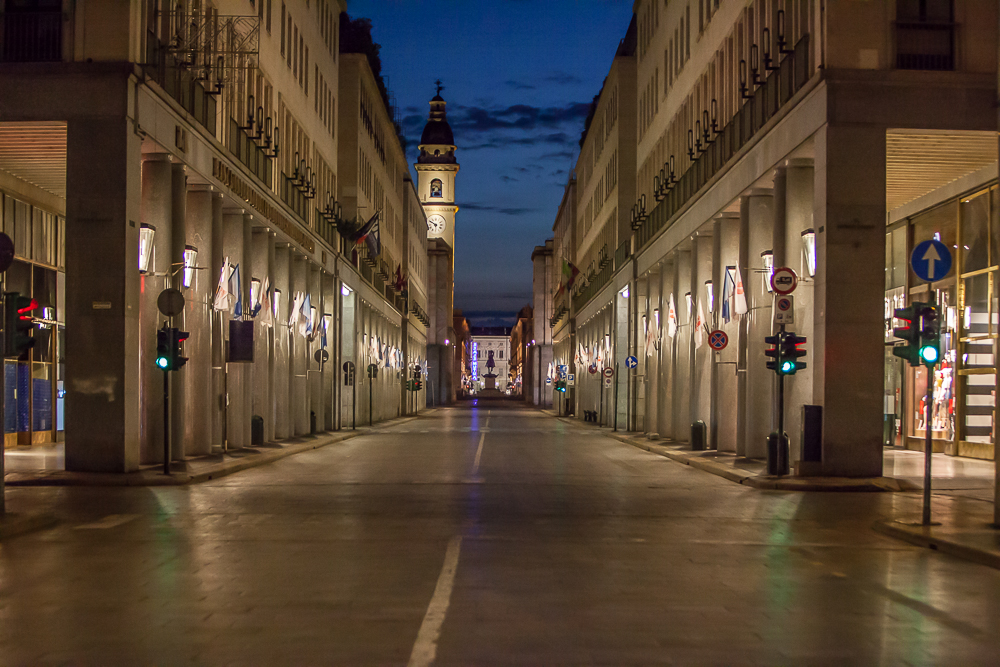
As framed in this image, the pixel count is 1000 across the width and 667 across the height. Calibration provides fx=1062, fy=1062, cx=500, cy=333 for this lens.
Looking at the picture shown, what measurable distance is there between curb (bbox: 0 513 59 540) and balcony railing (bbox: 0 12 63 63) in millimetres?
11327

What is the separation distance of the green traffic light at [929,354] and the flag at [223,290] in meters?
19.3

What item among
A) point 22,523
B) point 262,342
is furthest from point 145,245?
point 262,342

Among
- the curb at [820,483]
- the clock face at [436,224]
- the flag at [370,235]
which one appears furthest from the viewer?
the clock face at [436,224]

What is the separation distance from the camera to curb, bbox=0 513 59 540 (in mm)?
12914

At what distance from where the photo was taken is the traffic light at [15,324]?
47.9ft

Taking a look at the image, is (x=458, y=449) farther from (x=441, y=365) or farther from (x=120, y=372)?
(x=441, y=365)

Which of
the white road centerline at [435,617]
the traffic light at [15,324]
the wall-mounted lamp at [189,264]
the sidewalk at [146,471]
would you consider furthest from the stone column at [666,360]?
the white road centerline at [435,617]

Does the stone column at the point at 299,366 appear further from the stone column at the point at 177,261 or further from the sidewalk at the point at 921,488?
the stone column at the point at 177,261

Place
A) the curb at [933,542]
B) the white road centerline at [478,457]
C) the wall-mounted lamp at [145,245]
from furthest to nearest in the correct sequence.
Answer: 1. the white road centerline at [478,457]
2. the wall-mounted lamp at [145,245]
3. the curb at [933,542]

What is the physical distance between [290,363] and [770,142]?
21129 millimetres

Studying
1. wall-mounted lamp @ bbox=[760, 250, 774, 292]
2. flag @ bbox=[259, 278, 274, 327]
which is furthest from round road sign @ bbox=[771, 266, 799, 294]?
flag @ bbox=[259, 278, 274, 327]

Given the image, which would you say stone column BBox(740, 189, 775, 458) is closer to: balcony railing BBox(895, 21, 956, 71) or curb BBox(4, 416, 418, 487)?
balcony railing BBox(895, 21, 956, 71)

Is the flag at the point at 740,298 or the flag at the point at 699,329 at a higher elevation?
the flag at the point at 740,298

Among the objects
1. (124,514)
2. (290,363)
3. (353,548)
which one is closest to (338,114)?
(290,363)
